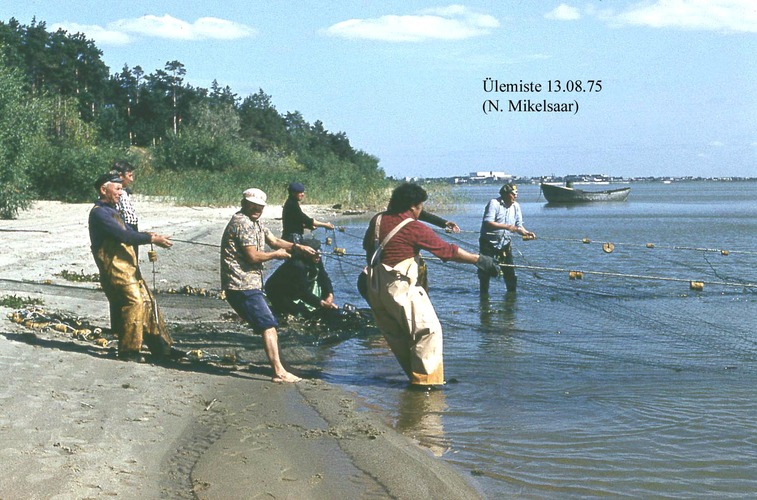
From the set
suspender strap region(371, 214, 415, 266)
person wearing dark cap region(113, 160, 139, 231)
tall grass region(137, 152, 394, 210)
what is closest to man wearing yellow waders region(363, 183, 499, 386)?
suspender strap region(371, 214, 415, 266)

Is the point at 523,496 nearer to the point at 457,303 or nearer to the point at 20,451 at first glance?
the point at 20,451

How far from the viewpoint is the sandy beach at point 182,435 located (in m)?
5.08

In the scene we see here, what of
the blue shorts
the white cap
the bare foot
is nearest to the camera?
the white cap

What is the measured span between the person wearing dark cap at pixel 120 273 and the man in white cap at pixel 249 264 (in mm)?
718

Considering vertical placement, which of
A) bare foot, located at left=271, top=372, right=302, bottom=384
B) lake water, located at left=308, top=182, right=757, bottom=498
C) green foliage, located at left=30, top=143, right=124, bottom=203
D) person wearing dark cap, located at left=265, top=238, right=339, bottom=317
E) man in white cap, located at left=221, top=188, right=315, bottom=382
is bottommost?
lake water, located at left=308, top=182, right=757, bottom=498

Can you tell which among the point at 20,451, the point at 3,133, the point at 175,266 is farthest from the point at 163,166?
the point at 20,451

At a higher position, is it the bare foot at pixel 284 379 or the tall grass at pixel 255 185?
the tall grass at pixel 255 185

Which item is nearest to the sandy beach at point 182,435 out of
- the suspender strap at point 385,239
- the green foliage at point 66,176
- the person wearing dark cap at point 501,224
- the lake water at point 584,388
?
the lake water at point 584,388

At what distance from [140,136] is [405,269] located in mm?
81854

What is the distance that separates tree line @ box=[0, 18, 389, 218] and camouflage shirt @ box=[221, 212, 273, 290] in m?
19.8

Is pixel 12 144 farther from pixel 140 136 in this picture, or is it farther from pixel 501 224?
pixel 140 136

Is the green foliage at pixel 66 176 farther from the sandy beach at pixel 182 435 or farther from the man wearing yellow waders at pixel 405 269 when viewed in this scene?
the man wearing yellow waders at pixel 405 269

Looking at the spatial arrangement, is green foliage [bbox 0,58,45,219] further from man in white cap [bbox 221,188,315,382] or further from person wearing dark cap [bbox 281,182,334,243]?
man in white cap [bbox 221,188,315,382]

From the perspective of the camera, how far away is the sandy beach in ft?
16.7
